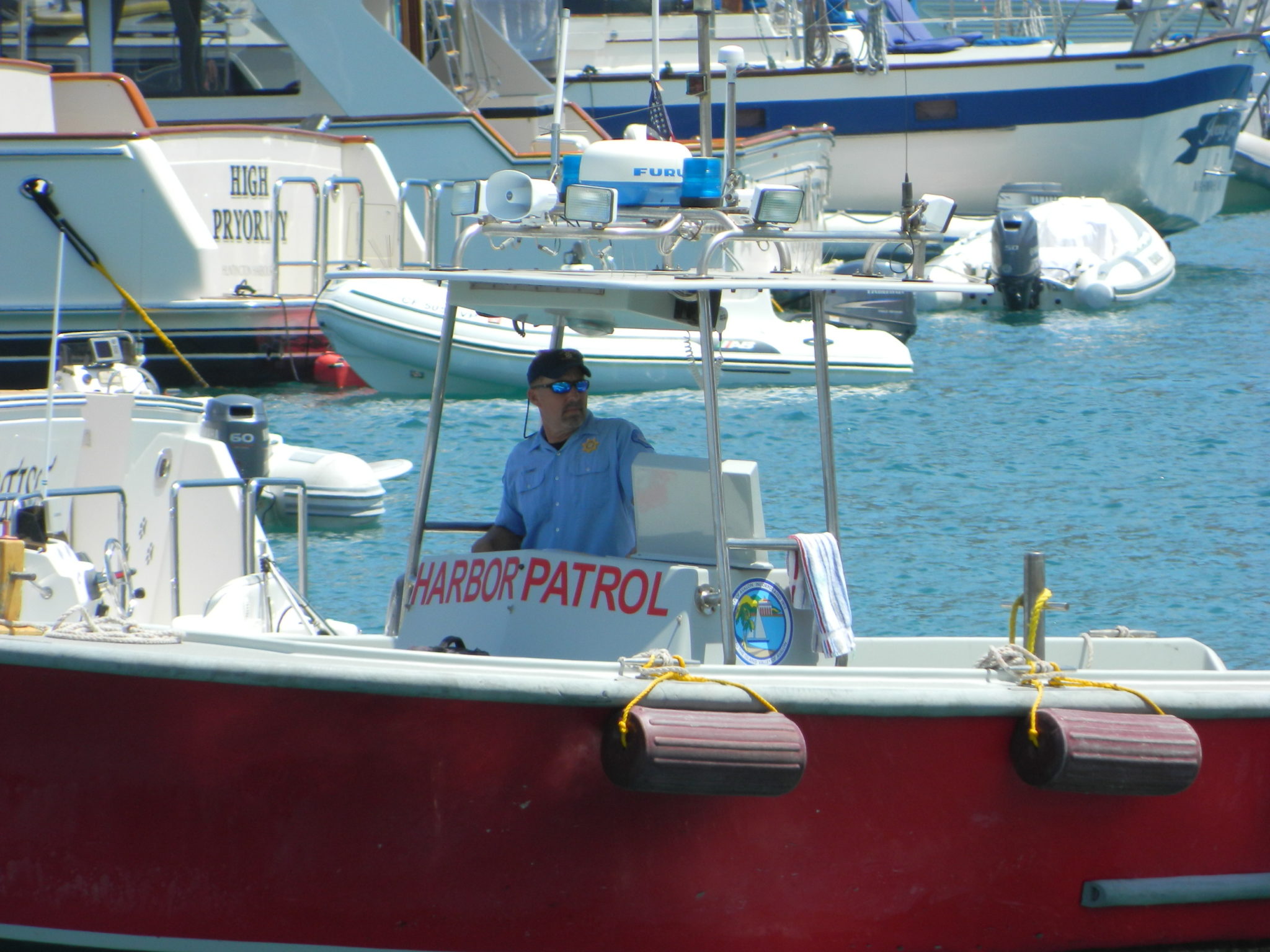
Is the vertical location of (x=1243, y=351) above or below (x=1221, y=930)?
above

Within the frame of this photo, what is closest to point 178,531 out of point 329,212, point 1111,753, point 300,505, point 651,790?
point 300,505

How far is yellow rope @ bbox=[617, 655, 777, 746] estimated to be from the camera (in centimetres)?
341

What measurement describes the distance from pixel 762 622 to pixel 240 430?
18.2ft

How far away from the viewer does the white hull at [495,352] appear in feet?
45.2

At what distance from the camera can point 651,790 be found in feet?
11.0

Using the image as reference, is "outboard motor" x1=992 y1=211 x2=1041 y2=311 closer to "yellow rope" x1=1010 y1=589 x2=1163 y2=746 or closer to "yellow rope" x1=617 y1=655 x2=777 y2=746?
"yellow rope" x1=1010 y1=589 x2=1163 y2=746

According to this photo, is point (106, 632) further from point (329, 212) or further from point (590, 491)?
point (329, 212)

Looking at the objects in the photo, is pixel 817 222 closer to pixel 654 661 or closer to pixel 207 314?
pixel 207 314

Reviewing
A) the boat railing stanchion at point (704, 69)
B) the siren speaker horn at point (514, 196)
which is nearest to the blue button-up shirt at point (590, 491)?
the siren speaker horn at point (514, 196)

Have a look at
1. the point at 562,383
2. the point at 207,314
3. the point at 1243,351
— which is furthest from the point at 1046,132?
the point at 562,383

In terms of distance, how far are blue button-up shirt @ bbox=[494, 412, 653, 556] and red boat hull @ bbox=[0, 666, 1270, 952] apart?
986mm

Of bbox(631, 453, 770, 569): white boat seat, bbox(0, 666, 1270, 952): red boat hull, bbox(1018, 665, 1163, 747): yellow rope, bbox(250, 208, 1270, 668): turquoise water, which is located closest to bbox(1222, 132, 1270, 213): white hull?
bbox(250, 208, 1270, 668): turquoise water

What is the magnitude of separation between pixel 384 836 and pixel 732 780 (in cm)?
82

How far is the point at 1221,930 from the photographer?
3975 mm
